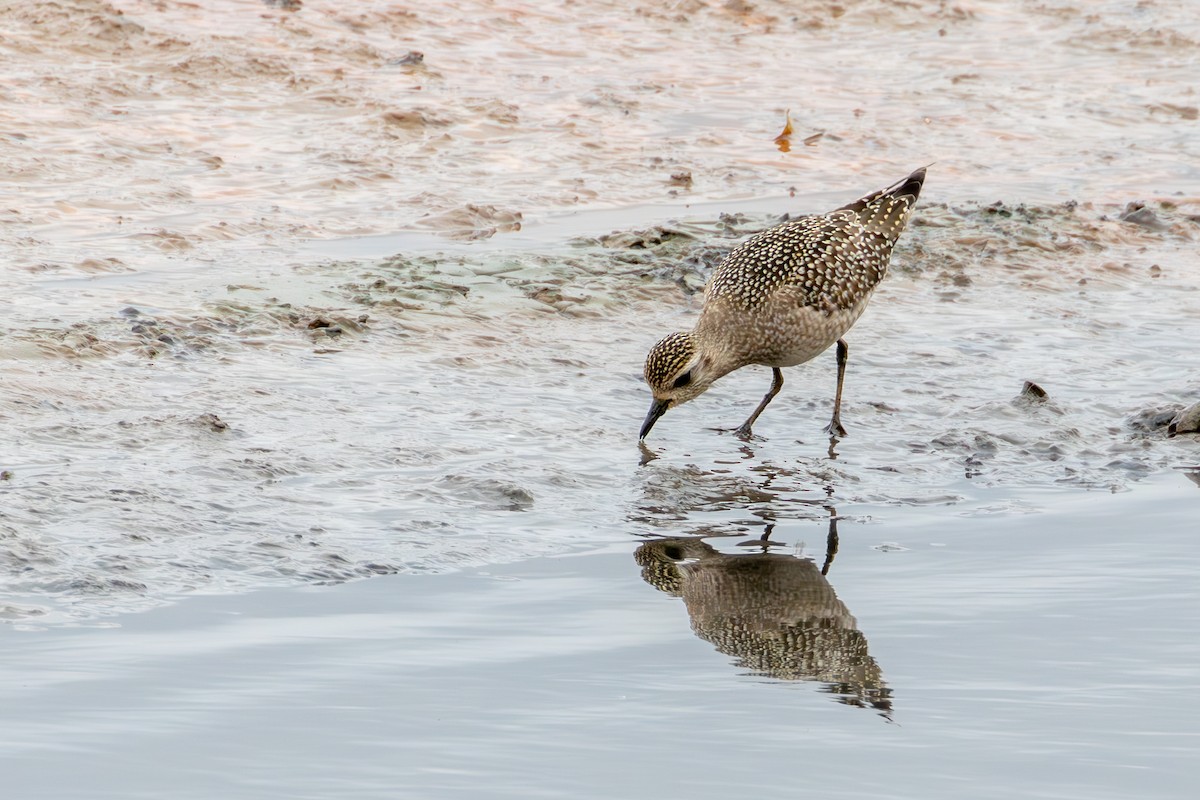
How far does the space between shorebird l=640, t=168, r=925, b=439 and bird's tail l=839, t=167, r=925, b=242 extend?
0.23 meters

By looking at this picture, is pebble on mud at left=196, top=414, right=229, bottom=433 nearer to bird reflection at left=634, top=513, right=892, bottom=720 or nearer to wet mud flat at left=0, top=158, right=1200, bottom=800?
wet mud flat at left=0, top=158, right=1200, bottom=800

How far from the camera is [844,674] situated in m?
5.02

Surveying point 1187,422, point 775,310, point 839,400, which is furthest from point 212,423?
point 1187,422

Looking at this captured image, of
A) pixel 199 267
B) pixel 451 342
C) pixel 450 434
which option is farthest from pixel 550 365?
pixel 199 267

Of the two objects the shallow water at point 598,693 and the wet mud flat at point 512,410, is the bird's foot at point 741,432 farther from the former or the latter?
the shallow water at point 598,693

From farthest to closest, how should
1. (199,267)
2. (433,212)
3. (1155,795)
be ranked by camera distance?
(433,212)
(199,267)
(1155,795)

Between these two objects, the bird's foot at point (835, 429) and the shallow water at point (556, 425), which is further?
the bird's foot at point (835, 429)

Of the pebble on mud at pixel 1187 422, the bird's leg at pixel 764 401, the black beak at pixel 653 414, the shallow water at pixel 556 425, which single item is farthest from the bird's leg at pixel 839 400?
the pebble on mud at pixel 1187 422

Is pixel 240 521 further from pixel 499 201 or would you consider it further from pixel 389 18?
pixel 389 18

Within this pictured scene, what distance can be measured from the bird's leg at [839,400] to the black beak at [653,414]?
0.84 meters

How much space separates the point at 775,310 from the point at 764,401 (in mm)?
500

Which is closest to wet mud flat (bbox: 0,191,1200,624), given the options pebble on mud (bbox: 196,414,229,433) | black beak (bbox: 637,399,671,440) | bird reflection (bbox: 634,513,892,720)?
pebble on mud (bbox: 196,414,229,433)

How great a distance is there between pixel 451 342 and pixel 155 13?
6.08 meters

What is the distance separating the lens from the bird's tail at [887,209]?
348 inches
